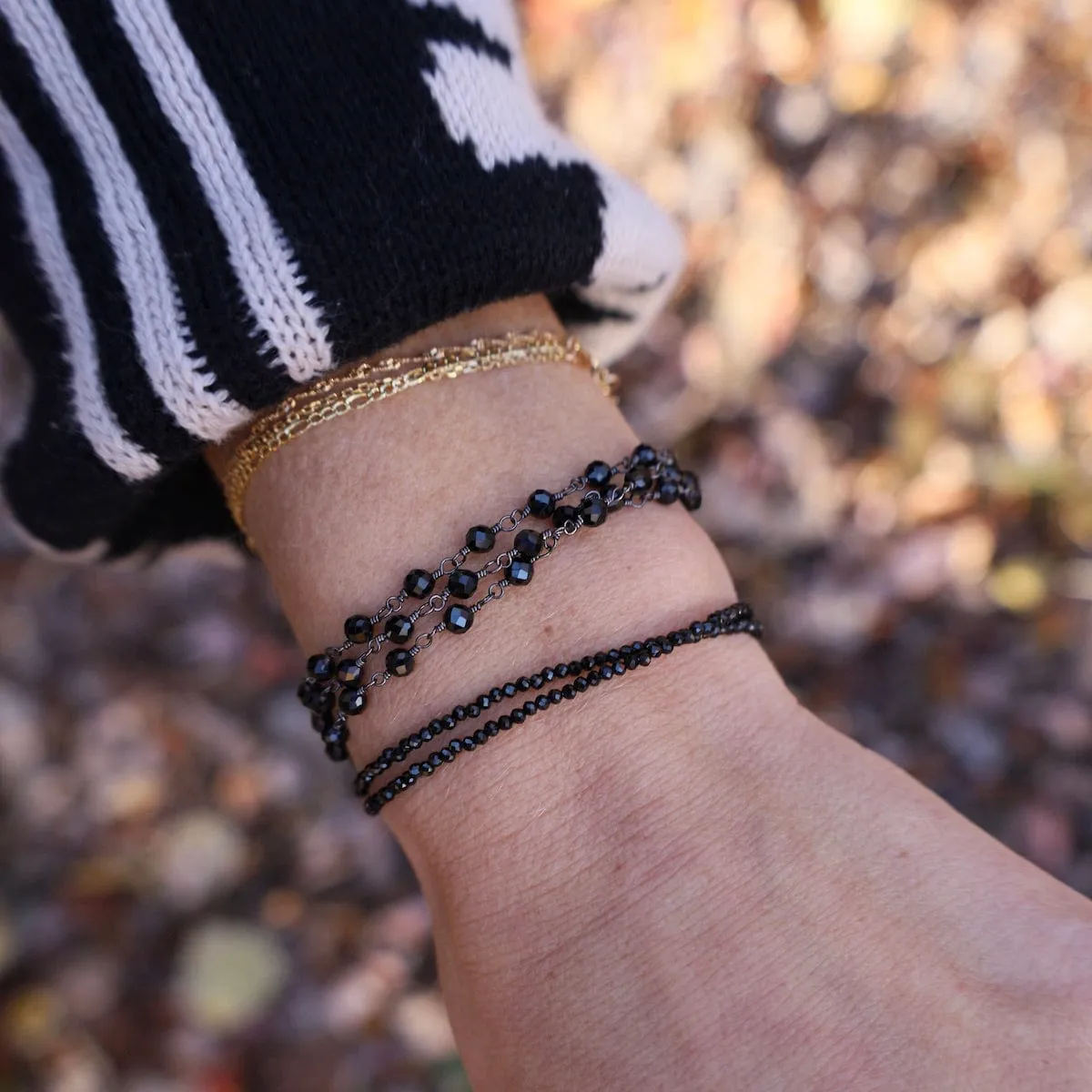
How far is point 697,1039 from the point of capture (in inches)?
35.2

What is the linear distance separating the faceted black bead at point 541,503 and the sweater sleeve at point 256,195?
0.66 ft

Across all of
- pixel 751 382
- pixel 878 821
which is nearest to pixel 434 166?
pixel 878 821

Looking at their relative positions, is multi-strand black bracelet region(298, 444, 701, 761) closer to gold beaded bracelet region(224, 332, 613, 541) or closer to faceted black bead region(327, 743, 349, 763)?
faceted black bead region(327, 743, 349, 763)

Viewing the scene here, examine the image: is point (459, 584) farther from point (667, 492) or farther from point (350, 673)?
point (667, 492)

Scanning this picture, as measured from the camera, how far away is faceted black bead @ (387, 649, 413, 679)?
0.97 metres

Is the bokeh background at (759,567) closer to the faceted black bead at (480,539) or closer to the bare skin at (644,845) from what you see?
the bare skin at (644,845)

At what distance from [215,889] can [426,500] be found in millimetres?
1575

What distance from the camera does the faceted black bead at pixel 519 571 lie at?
0.96 meters

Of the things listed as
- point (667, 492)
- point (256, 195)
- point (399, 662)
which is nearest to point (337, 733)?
point (399, 662)

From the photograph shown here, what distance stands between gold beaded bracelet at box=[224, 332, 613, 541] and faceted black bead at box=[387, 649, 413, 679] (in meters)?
0.25

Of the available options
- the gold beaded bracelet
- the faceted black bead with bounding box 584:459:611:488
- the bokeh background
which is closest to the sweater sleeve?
the gold beaded bracelet

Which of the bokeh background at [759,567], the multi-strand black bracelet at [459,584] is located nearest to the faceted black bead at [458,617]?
the multi-strand black bracelet at [459,584]

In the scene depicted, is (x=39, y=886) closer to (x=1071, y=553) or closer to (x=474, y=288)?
(x=474, y=288)

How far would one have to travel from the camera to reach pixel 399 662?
0.97m
